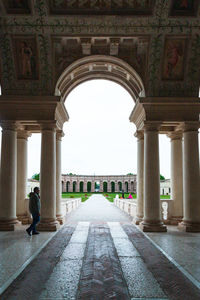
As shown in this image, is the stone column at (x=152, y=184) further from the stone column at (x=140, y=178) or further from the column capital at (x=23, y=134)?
the column capital at (x=23, y=134)

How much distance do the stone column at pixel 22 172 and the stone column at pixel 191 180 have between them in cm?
1129

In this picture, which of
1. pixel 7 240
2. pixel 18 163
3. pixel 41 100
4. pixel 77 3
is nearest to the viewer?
pixel 7 240

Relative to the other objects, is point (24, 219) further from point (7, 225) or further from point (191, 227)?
point (191, 227)

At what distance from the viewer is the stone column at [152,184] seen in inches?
672

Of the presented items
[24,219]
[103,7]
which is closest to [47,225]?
[24,219]

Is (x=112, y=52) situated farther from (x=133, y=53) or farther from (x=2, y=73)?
(x=2, y=73)

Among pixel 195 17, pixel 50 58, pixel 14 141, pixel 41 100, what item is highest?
pixel 195 17

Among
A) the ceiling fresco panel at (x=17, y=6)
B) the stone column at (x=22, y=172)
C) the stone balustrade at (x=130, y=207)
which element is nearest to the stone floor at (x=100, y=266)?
the stone column at (x=22, y=172)

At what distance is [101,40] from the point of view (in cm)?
1797

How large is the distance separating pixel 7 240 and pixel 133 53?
1383 cm

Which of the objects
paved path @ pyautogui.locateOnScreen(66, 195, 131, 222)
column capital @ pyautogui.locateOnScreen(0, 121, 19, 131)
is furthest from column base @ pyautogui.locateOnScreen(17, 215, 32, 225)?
column capital @ pyautogui.locateOnScreen(0, 121, 19, 131)

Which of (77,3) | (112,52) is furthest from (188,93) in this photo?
(77,3)

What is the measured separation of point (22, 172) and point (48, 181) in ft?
13.9

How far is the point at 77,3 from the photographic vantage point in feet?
51.6
